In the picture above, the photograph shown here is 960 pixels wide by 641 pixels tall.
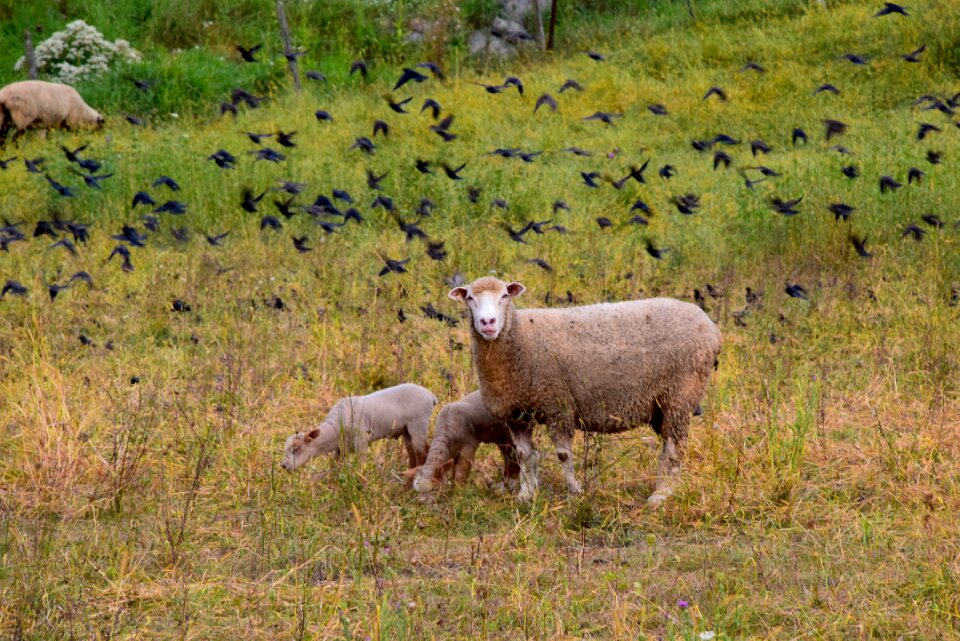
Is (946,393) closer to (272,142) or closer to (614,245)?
(614,245)

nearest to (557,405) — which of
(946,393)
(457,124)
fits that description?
(946,393)

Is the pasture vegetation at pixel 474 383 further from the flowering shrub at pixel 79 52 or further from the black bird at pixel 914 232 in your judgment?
the flowering shrub at pixel 79 52

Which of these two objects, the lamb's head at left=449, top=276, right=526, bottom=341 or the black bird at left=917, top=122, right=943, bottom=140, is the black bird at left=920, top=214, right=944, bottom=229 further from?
the lamb's head at left=449, top=276, right=526, bottom=341

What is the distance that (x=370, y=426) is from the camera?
6.18 m

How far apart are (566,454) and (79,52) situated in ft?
51.6

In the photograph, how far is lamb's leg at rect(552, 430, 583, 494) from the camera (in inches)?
228

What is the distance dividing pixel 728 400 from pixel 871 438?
0.95 metres

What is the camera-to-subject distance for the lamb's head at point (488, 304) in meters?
5.61

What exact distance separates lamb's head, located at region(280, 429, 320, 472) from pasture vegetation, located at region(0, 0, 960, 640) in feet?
0.29

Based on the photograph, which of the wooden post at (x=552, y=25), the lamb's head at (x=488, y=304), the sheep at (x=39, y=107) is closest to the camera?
the lamb's head at (x=488, y=304)

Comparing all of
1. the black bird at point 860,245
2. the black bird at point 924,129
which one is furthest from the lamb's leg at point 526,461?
the black bird at point 924,129

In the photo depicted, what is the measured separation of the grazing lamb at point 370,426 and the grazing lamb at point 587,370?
0.59m

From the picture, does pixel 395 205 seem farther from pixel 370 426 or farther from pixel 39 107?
pixel 39 107

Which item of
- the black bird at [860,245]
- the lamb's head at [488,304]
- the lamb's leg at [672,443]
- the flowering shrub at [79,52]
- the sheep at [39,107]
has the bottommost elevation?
the flowering shrub at [79,52]
